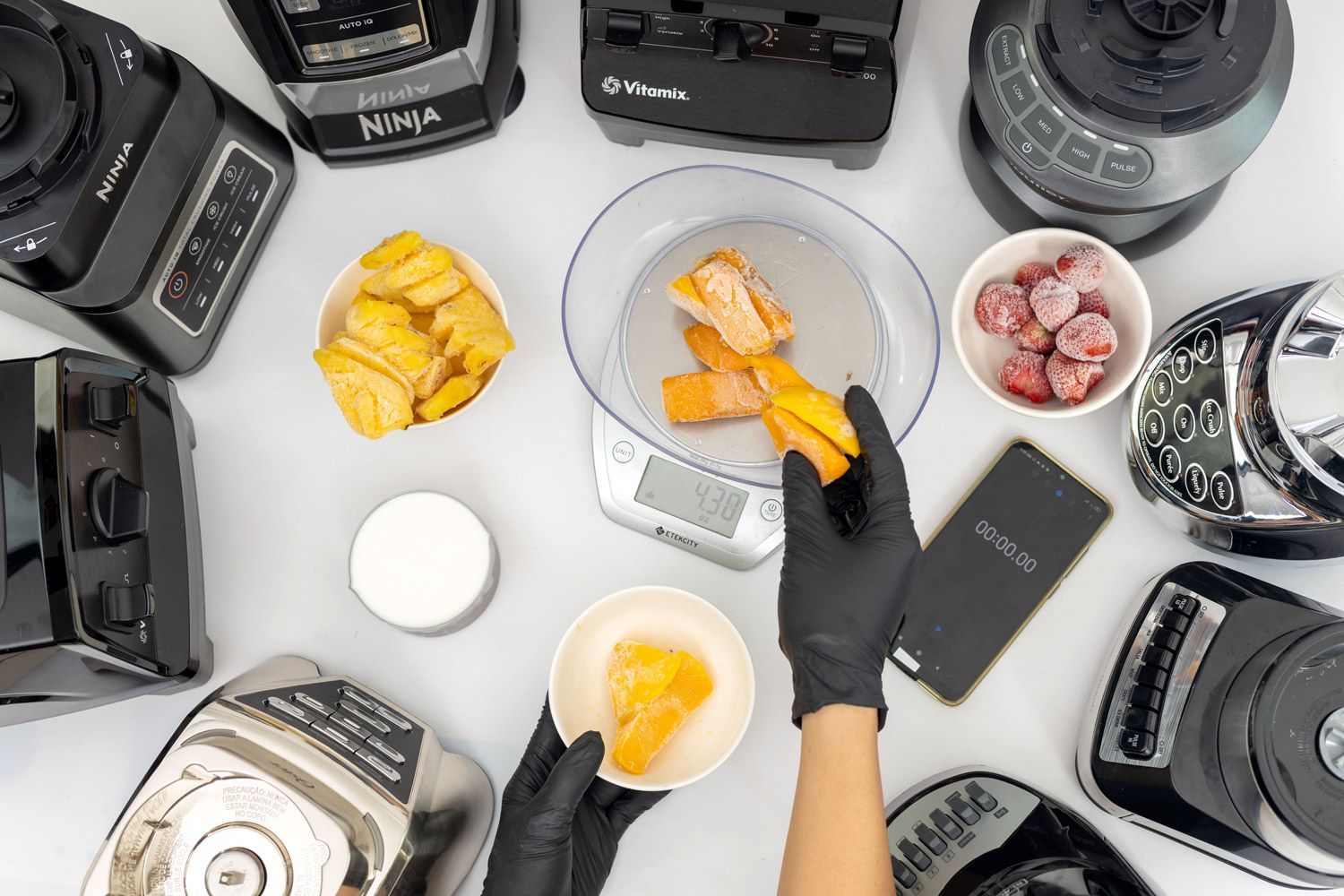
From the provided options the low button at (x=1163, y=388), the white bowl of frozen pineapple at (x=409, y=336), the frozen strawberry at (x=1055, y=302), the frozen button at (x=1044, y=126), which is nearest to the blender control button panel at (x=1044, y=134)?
the frozen button at (x=1044, y=126)

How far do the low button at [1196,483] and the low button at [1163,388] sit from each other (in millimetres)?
76

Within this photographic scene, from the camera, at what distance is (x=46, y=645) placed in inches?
32.1

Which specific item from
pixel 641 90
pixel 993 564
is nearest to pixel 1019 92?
pixel 641 90

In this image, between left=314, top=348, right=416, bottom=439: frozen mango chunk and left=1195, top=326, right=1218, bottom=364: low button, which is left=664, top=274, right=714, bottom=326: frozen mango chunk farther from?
left=1195, top=326, right=1218, bottom=364: low button

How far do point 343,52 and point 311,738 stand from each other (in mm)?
698

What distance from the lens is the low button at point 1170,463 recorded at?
0.98m

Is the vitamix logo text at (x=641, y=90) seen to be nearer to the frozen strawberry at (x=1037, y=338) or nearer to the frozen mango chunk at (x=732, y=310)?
the frozen mango chunk at (x=732, y=310)

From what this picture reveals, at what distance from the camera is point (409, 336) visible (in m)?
0.99

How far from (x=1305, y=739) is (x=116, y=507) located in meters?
1.12

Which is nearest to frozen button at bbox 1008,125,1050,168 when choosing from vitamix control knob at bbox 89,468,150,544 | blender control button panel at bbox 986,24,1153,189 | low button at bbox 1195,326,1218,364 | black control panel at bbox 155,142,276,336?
blender control button panel at bbox 986,24,1153,189

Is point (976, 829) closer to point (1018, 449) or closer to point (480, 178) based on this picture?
point (1018, 449)

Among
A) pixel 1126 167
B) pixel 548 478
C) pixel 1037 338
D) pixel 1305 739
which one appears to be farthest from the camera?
pixel 548 478

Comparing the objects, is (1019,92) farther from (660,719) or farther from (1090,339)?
(660,719)

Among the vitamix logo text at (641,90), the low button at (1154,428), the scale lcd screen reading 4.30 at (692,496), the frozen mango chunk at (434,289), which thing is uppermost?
the vitamix logo text at (641,90)
